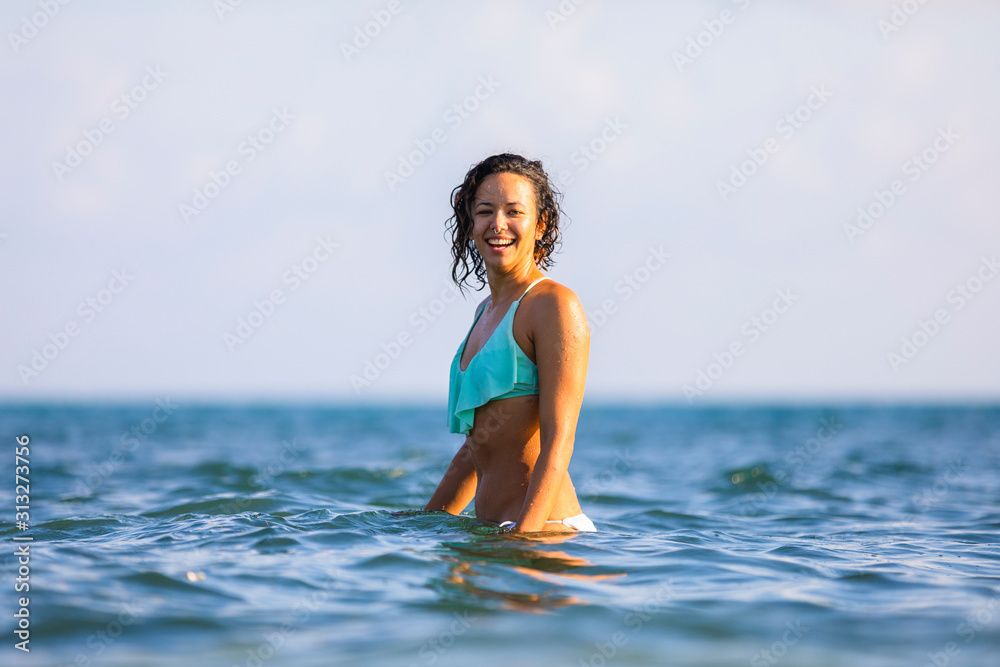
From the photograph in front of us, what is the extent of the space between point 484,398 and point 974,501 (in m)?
7.71

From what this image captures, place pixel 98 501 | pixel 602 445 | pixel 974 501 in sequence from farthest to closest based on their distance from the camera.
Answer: pixel 602 445 → pixel 974 501 → pixel 98 501

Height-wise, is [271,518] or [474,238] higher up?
[474,238]

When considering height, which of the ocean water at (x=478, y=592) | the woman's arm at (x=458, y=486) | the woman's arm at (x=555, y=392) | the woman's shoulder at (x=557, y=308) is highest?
the woman's shoulder at (x=557, y=308)

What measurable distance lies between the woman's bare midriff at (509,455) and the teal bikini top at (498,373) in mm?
63

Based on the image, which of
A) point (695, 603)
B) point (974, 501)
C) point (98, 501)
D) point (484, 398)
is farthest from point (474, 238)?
point (974, 501)

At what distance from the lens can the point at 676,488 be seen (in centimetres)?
1170

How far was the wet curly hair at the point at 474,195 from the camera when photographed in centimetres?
450

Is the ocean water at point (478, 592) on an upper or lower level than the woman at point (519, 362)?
lower

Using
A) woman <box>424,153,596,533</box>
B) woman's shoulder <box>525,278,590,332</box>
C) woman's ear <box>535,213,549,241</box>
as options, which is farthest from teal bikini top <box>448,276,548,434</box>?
woman's ear <box>535,213,549,241</box>

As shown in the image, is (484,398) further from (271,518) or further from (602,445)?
(602,445)

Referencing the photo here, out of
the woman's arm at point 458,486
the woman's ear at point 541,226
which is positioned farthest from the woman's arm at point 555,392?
the woman's arm at point 458,486

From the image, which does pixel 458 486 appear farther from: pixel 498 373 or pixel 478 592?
pixel 478 592

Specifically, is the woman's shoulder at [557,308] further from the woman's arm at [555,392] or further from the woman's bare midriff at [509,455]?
the woman's bare midriff at [509,455]

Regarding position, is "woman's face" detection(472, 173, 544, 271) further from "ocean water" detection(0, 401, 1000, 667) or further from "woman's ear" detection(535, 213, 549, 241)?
"ocean water" detection(0, 401, 1000, 667)
